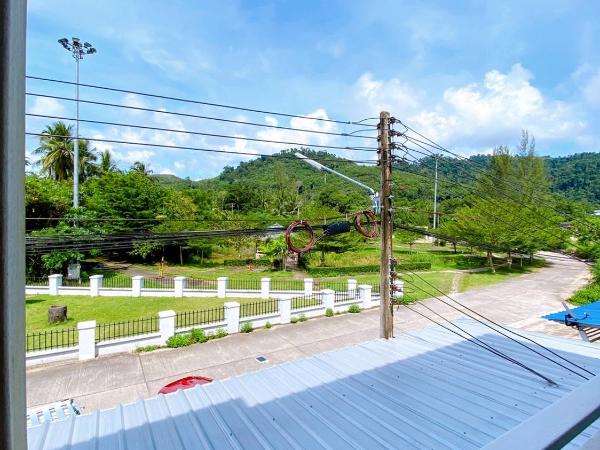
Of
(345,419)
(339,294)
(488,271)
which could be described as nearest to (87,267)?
(339,294)

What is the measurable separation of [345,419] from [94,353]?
30.5ft

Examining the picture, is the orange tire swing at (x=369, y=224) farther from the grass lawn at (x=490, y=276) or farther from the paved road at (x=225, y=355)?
the grass lawn at (x=490, y=276)

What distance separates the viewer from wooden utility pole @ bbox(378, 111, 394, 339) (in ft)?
26.3

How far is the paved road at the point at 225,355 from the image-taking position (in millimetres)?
9062

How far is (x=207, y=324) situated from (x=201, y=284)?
25.1ft

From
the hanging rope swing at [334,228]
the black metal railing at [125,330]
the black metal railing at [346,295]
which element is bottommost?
the black metal railing at [125,330]

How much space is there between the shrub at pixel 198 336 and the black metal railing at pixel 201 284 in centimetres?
683

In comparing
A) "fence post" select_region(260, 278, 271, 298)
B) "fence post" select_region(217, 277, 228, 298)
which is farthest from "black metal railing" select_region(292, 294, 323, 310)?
"fence post" select_region(217, 277, 228, 298)

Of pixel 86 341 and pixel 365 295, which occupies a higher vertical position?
pixel 365 295

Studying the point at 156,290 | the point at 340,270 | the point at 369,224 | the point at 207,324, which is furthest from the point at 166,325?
the point at 340,270

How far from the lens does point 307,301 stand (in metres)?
16.6

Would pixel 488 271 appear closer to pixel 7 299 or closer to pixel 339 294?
pixel 339 294

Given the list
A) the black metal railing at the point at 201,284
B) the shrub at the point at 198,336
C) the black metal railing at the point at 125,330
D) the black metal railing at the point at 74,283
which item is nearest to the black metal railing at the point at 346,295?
the shrub at the point at 198,336

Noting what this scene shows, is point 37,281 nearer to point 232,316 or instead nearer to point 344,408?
point 232,316
